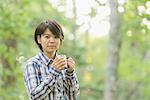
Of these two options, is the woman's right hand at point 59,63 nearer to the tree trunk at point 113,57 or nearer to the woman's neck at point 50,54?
the woman's neck at point 50,54

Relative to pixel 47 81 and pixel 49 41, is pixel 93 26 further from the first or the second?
pixel 47 81

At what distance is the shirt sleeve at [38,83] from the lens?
429 cm

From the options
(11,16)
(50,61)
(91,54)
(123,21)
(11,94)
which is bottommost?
(50,61)

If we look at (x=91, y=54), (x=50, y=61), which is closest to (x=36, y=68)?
(x=50, y=61)

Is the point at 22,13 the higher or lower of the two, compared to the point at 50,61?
higher

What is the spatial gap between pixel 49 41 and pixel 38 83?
36cm

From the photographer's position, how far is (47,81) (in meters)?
4.29

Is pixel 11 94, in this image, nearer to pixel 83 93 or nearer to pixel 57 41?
pixel 57 41

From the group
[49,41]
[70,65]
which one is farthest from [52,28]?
[70,65]

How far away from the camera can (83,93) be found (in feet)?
69.8

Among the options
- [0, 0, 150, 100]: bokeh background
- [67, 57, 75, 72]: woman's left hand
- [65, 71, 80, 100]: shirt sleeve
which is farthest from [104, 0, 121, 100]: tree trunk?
[67, 57, 75, 72]: woman's left hand

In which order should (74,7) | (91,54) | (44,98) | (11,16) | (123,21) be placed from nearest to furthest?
(44,98) → (11,16) → (123,21) → (74,7) → (91,54)

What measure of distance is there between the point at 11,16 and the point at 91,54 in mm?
27894

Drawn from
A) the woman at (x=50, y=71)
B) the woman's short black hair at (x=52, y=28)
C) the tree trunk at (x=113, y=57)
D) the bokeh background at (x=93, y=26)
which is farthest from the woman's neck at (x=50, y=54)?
the tree trunk at (x=113, y=57)
